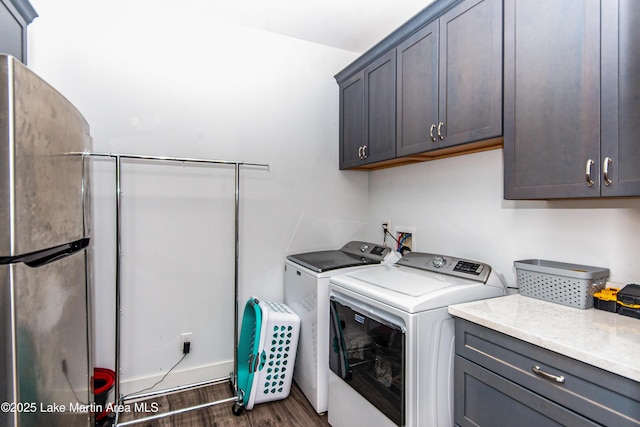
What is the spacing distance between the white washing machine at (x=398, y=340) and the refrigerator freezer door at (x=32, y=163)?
1325 mm

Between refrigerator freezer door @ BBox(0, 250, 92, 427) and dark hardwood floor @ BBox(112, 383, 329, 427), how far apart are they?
615 millimetres

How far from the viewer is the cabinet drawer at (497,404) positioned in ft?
3.47

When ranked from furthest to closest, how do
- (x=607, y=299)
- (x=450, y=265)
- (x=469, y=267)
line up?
(x=450, y=265), (x=469, y=267), (x=607, y=299)

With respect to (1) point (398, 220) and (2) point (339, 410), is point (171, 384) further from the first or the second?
(1) point (398, 220)

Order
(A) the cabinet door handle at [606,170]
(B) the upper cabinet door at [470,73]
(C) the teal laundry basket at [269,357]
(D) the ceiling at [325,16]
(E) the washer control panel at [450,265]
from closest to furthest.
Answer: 1. (A) the cabinet door handle at [606,170]
2. (B) the upper cabinet door at [470,73]
3. (E) the washer control panel at [450,265]
4. (C) the teal laundry basket at [269,357]
5. (D) the ceiling at [325,16]

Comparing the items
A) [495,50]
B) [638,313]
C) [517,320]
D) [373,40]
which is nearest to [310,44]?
[373,40]

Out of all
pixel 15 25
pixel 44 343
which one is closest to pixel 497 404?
pixel 44 343

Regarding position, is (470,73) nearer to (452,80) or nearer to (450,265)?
(452,80)

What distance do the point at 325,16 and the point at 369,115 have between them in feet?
2.49

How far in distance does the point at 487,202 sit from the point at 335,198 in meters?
1.27

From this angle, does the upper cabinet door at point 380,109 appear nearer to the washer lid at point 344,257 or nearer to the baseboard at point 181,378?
the washer lid at point 344,257

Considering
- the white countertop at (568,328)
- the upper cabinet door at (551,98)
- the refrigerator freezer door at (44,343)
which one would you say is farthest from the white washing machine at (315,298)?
the refrigerator freezer door at (44,343)

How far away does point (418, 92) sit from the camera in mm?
1973

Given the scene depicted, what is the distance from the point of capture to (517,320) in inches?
49.1
